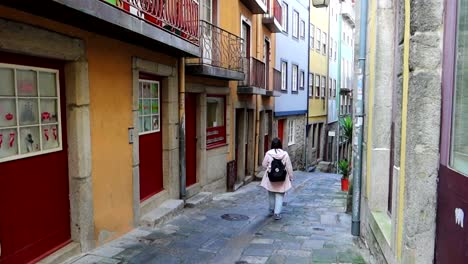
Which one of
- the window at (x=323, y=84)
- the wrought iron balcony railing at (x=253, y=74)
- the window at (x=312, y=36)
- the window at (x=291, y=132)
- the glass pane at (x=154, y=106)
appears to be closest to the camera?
the glass pane at (x=154, y=106)

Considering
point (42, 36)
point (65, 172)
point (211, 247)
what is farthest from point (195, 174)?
point (42, 36)

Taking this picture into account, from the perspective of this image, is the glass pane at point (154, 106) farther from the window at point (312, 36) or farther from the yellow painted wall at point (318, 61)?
the window at point (312, 36)

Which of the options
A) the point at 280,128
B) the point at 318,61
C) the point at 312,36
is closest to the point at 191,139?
the point at 280,128

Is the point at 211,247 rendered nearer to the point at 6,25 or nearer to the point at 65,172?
the point at 65,172

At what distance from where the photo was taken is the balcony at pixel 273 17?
1501 centimetres

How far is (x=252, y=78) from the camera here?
13180 millimetres

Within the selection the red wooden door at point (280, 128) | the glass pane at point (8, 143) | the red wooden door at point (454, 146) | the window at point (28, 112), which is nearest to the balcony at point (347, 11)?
the red wooden door at point (280, 128)

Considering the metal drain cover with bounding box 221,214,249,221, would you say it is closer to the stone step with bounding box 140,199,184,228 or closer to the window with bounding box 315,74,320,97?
the stone step with bounding box 140,199,184,228

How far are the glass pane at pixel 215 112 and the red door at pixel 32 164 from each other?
5.94 m

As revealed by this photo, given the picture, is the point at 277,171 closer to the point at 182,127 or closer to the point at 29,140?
the point at 182,127

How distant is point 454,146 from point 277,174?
17.2 feet

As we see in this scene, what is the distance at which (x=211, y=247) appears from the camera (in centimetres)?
564

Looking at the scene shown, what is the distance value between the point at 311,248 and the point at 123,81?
3542mm

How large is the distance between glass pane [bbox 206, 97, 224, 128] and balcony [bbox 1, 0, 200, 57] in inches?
117
